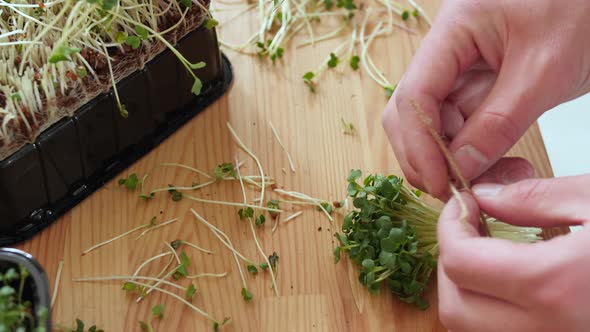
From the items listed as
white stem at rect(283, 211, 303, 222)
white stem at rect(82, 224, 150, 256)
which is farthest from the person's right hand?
white stem at rect(82, 224, 150, 256)

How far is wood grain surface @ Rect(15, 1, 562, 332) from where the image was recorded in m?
1.05

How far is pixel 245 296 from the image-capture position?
106 centimetres

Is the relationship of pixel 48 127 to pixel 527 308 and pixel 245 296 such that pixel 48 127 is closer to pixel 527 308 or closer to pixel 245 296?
pixel 245 296

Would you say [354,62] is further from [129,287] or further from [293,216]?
[129,287]

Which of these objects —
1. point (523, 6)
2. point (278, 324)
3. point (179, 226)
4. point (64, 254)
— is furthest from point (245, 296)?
point (523, 6)

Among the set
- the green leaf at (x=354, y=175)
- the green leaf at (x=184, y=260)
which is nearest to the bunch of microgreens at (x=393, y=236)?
the green leaf at (x=354, y=175)

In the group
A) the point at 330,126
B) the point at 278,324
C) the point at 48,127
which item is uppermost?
the point at 48,127

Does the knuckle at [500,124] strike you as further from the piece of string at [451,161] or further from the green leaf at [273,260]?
the green leaf at [273,260]

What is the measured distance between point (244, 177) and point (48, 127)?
12.5 inches

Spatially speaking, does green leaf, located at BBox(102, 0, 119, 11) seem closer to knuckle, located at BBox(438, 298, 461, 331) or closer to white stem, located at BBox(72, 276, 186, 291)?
white stem, located at BBox(72, 276, 186, 291)

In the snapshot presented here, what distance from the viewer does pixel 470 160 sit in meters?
0.96

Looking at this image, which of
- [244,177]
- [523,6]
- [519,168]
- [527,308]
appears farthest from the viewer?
[244,177]

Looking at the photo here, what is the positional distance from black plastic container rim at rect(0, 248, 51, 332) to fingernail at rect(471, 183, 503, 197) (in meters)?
0.54

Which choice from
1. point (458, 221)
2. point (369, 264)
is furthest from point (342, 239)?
point (458, 221)
